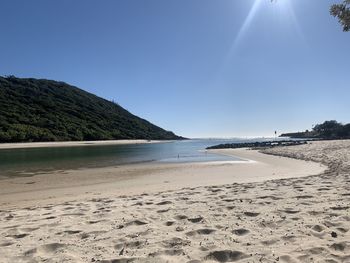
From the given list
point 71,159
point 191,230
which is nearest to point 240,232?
point 191,230

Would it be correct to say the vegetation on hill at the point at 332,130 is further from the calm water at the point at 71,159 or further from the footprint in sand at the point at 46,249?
the footprint in sand at the point at 46,249

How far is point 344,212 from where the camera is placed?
7.02 metres

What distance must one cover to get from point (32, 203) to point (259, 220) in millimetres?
8006

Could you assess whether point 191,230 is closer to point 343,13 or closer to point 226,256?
point 226,256

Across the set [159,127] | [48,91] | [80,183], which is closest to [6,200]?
[80,183]

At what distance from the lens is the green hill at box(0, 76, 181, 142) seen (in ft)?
288

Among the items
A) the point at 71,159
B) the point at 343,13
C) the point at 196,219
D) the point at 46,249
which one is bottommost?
the point at 46,249

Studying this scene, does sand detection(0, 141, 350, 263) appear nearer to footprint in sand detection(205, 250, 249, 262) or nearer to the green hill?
footprint in sand detection(205, 250, 249, 262)

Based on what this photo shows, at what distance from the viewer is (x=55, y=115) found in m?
116

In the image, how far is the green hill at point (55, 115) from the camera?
87.8m

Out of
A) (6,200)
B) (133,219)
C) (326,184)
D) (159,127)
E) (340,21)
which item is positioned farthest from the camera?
(159,127)

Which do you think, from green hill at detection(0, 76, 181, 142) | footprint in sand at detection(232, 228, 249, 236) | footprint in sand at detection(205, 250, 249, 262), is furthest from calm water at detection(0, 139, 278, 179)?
green hill at detection(0, 76, 181, 142)

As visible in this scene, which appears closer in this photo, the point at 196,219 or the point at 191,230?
the point at 191,230

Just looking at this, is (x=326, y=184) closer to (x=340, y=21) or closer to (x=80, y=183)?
(x=340, y=21)
